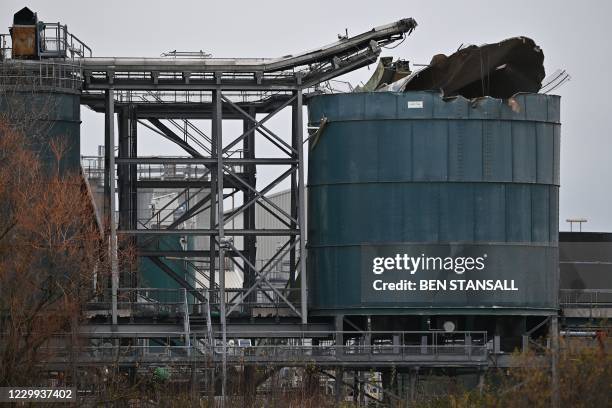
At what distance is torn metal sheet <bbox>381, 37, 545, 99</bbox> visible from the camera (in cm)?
7681

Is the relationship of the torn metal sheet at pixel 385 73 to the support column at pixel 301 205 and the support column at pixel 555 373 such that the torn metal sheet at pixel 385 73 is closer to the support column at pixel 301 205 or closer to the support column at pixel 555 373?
the support column at pixel 301 205

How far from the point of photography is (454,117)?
74688 millimetres

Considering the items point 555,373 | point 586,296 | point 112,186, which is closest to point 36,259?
point 112,186

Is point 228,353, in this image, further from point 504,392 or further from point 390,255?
point 504,392

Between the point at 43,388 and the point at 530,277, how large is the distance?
73.1ft

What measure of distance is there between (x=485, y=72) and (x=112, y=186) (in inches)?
656

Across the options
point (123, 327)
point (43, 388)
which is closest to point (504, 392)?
point (43, 388)

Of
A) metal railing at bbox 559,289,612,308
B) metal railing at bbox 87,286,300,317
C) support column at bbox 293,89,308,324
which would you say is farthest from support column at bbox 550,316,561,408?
metal railing at bbox 559,289,612,308

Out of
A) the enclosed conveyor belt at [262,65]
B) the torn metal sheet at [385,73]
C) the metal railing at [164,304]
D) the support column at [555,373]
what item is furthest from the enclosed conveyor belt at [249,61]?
the support column at [555,373]

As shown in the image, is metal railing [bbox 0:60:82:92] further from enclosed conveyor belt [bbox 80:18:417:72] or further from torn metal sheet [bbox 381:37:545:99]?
torn metal sheet [bbox 381:37:545:99]

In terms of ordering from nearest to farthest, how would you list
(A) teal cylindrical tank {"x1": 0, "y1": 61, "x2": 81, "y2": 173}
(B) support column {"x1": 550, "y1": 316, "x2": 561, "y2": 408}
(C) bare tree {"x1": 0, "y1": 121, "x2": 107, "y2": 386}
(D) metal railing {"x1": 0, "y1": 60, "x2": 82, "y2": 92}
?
(B) support column {"x1": 550, "y1": 316, "x2": 561, "y2": 408} → (C) bare tree {"x1": 0, "y1": 121, "x2": 107, "y2": 386} → (A) teal cylindrical tank {"x1": 0, "y1": 61, "x2": 81, "y2": 173} → (D) metal railing {"x1": 0, "y1": 60, "x2": 82, "y2": 92}

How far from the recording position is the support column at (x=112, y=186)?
242 feet

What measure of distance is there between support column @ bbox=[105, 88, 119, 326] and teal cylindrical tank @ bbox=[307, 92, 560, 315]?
8604 mm

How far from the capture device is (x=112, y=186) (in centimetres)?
7500
